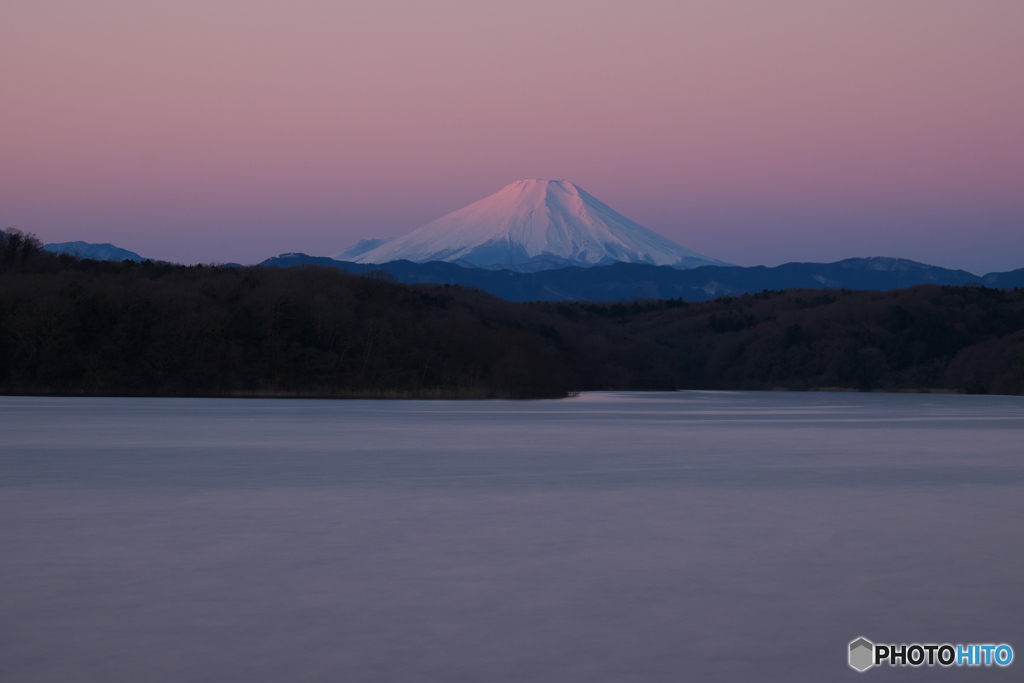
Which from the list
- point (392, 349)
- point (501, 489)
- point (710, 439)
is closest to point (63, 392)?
point (392, 349)

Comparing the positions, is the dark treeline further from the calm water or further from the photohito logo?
the photohito logo

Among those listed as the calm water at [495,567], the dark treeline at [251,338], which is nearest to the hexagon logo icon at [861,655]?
the calm water at [495,567]

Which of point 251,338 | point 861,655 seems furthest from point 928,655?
point 251,338

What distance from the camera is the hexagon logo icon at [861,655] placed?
24.4 feet

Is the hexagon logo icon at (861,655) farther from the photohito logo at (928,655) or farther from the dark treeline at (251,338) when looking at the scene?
the dark treeline at (251,338)

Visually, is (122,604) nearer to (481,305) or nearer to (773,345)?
(481,305)

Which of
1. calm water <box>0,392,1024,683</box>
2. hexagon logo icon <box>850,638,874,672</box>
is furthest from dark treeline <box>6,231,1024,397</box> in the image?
hexagon logo icon <box>850,638,874,672</box>

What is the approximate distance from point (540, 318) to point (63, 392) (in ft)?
237

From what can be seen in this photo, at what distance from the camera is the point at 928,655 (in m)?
7.64

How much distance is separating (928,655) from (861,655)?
0.45 metres

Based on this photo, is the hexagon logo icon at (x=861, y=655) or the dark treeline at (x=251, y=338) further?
the dark treeline at (x=251, y=338)

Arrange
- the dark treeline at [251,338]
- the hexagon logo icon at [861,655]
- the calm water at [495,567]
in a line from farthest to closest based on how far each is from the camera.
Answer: the dark treeline at [251,338] < the calm water at [495,567] < the hexagon logo icon at [861,655]

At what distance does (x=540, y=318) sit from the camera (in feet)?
452

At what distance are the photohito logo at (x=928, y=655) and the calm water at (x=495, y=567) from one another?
14 cm
